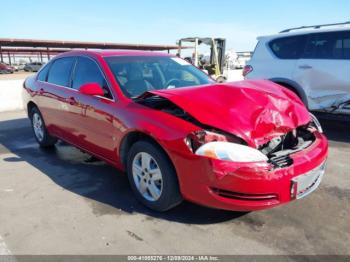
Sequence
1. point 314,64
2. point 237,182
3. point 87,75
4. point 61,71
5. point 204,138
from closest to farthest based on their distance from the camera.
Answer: point 237,182 < point 204,138 < point 87,75 < point 61,71 < point 314,64

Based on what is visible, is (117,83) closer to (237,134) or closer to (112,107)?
(112,107)

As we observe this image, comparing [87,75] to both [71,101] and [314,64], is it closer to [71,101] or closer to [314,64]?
[71,101]

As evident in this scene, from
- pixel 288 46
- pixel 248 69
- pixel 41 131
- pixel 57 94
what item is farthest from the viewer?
pixel 248 69

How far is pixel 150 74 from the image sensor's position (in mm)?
4117

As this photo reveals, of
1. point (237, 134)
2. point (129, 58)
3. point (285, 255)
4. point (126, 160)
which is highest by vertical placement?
point (129, 58)

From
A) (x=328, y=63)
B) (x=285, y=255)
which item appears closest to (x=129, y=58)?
(x=285, y=255)

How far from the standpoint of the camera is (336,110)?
20.5 ft

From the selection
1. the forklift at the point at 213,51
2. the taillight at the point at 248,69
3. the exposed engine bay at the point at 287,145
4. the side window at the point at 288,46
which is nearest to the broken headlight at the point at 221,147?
the exposed engine bay at the point at 287,145

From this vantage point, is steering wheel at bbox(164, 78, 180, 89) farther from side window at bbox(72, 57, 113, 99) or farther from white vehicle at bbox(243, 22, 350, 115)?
white vehicle at bbox(243, 22, 350, 115)

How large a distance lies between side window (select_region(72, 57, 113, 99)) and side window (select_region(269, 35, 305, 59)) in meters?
4.21

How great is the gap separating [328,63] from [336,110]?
882 mm

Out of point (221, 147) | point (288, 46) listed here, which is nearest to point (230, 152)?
point (221, 147)

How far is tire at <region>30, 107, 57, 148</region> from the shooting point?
5527mm

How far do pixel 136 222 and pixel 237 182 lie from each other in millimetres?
1079
